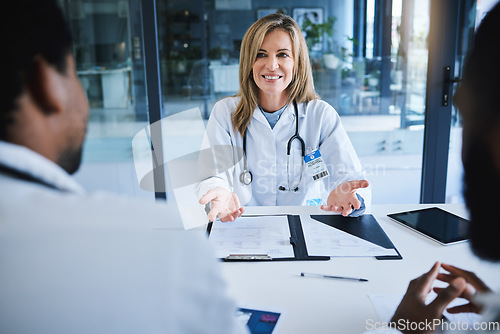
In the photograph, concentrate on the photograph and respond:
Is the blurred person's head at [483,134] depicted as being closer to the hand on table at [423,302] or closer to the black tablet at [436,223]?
the hand on table at [423,302]

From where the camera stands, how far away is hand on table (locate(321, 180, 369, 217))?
1.39 meters

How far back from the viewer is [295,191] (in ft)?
5.79

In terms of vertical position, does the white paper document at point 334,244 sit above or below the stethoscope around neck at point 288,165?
below

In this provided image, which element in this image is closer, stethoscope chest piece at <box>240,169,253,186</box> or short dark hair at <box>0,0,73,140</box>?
short dark hair at <box>0,0,73,140</box>

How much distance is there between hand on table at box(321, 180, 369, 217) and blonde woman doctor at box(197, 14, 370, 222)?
0.22 meters

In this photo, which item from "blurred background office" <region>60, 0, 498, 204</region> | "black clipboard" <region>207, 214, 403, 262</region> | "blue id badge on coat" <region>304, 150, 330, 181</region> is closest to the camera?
"black clipboard" <region>207, 214, 403, 262</region>

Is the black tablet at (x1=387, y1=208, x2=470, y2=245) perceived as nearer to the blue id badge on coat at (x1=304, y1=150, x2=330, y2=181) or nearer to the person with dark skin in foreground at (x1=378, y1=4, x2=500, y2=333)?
the blue id badge on coat at (x1=304, y1=150, x2=330, y2=181)

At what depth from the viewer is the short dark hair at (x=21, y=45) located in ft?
1.54

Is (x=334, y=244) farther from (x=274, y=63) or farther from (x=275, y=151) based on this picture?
(x=274, y=63)

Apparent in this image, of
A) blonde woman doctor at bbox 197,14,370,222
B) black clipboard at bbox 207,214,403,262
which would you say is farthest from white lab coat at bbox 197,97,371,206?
black clipboard at bbox 207,214,403,262

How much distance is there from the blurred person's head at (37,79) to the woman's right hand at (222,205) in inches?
33.1

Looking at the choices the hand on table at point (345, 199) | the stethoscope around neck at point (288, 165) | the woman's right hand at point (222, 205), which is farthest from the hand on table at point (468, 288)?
the stethoscope around neck at point (288, 165)

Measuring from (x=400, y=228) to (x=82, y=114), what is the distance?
1.05 metres

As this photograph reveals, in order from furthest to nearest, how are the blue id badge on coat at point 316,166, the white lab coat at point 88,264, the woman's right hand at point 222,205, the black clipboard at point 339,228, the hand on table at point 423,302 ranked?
1. the blue id badge on coat at point 316,166
2. the woman's right hand at point 222,205
3. the black clipboard at point 339,228
4. the hand on table at point 423,302
5. the white lab coat at point 88,264
